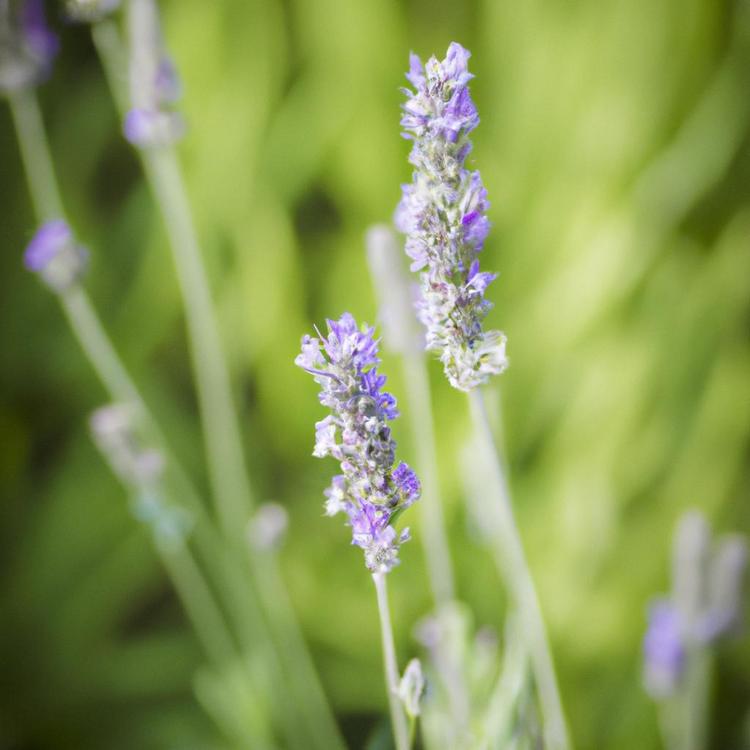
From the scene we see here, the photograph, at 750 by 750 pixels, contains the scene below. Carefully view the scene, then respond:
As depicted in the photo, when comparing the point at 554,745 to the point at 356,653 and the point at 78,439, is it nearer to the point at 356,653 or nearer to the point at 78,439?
the point at 356,653

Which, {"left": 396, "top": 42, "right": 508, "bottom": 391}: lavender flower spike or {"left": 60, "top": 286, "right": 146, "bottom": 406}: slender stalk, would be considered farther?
{"left": 60, "top": 286, "right": 146, "bottom": 406}: slender stalk

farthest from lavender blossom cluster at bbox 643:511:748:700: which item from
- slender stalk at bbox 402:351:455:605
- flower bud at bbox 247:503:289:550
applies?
flower bud at bbox 247:503:289:550

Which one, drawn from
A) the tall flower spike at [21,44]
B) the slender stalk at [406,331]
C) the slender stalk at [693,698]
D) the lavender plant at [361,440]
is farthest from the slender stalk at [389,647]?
the tall flower spike at [21,44]

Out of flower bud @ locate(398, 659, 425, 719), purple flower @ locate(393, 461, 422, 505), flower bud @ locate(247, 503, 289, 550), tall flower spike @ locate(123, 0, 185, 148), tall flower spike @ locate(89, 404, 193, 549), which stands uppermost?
tall flower spike @ locate(123, 0, 185, 148)

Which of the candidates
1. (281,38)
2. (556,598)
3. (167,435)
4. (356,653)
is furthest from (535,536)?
(281,38)

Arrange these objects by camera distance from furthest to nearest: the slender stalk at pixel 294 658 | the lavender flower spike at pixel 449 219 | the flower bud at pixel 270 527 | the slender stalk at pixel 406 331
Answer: the slender stalk at pixel 294 658, the flower bud at pixel 270 527, the slender stalk at pixel 406 331, the lavender flower spike at pixel 449 219

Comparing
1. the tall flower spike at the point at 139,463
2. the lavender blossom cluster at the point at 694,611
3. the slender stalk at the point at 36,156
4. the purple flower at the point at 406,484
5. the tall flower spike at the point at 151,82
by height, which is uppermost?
the slender stalk at the point at 36,156

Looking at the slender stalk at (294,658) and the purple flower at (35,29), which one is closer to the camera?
the purple flower at (35,29)

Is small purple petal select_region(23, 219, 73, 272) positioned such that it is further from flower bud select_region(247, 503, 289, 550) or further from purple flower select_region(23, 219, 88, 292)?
flower bud select_region(247, 503, 289, 550)

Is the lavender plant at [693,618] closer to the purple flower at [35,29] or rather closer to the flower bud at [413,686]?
the flower bud at [413,686]
